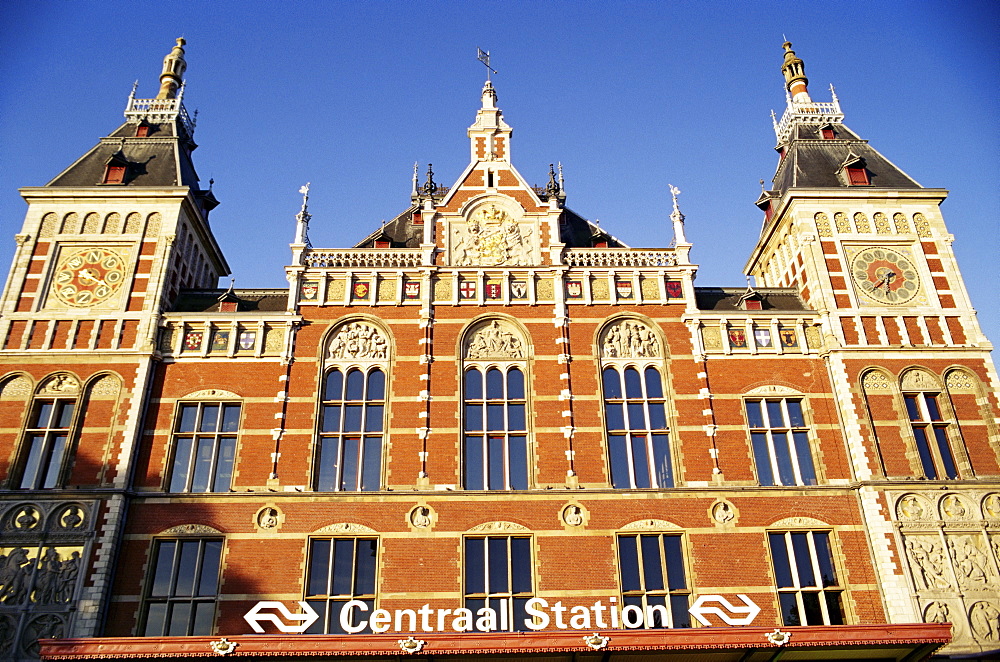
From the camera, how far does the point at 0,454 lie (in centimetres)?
2148

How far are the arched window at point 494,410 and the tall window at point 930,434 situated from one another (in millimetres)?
10917

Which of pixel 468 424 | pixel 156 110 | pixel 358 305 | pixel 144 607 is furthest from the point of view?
pixel 156 110

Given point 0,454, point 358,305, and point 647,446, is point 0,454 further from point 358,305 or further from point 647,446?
point 647,446

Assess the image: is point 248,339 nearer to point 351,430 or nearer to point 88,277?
point 351,430

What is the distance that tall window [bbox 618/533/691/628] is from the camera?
65.9 feet

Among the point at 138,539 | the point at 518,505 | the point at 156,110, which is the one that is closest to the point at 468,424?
the point at 518,505

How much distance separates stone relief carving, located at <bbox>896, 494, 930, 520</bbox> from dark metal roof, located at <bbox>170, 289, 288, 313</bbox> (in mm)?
18259

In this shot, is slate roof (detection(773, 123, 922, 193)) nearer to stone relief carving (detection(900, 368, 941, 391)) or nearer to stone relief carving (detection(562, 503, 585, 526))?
stone relief carving (detection(900, 368, 941, 391))

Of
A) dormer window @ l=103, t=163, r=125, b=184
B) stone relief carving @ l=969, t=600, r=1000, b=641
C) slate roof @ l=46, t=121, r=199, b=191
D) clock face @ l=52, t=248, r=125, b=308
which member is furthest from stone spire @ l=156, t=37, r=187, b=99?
stone relief carving @ l=969, t=600, r=1000, b=641

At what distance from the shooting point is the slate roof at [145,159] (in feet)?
87.7

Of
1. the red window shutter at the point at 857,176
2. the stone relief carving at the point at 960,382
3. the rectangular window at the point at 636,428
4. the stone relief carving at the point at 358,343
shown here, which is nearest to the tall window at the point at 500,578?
the rectangular window at the point at 636,428

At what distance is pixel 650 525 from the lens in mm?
21172

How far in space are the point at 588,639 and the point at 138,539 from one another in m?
11.7

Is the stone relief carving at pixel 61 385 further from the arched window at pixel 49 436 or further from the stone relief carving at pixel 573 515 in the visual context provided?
the stone relief carving at pixel 573 515
